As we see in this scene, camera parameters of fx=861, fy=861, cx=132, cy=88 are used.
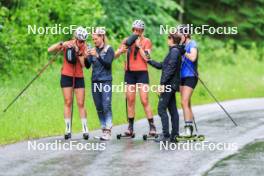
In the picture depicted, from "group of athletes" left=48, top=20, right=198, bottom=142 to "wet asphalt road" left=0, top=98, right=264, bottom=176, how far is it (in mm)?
482

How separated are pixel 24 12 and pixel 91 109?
7.70m

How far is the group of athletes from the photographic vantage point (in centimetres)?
1475

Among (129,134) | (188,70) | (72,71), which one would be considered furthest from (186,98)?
(72,71)

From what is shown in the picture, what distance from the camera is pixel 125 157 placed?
13.2 metres

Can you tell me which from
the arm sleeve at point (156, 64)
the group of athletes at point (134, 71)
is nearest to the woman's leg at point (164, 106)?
the group of athletes at point (134, 71)

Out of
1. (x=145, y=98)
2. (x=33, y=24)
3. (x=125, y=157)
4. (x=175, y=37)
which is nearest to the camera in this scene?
(x=125, y=157)

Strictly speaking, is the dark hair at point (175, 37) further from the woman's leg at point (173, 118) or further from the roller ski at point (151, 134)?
the roller ski at point (151, 134)

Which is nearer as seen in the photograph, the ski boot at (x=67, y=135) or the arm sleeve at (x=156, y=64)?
the arm sleeve at (x=156, y=64)

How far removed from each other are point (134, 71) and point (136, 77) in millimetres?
132

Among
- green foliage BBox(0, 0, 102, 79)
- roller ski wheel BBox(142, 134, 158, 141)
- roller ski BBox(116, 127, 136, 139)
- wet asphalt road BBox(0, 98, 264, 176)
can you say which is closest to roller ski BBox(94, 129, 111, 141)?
wet asphalt road BBox(0, 98, 264, 176)

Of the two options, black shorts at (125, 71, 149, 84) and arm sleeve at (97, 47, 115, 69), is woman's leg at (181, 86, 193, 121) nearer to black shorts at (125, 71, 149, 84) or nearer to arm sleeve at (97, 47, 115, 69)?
black shorts at (125, 71, 149, 84)

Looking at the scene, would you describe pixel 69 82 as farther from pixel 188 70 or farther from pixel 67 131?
pixel 188 70

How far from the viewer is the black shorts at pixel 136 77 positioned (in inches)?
604

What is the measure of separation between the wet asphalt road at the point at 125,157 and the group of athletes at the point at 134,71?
1.58 ft
